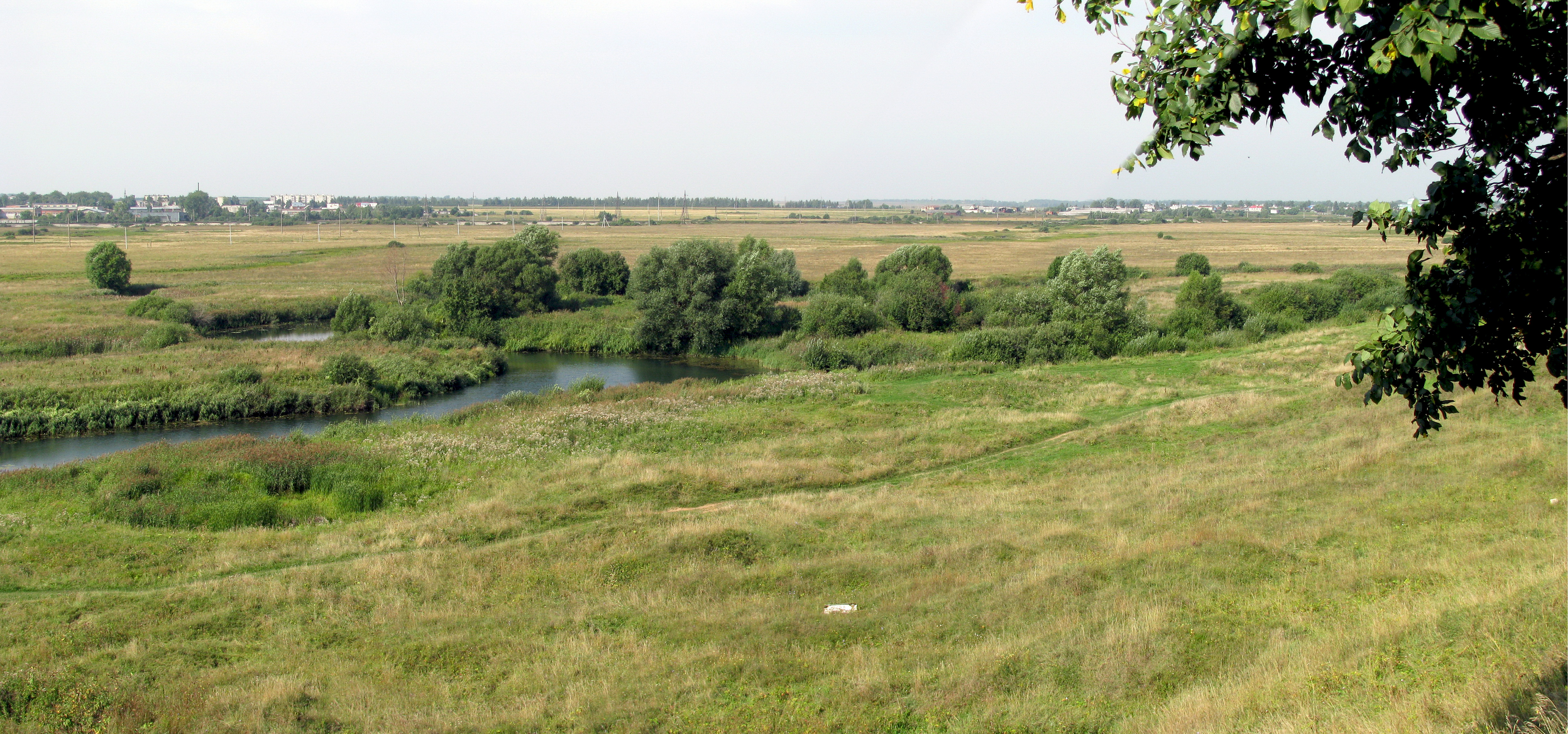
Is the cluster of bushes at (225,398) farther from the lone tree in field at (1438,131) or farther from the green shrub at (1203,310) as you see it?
the lone tree in field at (1438,131)

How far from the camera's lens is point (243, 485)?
20.7 meters

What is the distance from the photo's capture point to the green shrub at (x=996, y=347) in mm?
42125

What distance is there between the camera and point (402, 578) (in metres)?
13.4

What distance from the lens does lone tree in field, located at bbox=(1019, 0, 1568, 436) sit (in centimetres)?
457

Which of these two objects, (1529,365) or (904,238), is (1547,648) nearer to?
(1529,365)

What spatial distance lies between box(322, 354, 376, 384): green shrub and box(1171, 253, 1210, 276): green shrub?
176 ft

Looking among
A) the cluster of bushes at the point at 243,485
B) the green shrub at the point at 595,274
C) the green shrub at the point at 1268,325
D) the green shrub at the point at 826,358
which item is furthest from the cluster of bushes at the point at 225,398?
the green shrub at the point at 1268,325

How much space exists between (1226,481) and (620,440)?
622 inches

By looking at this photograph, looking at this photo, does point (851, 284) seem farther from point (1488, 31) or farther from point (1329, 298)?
point (1488, 31)

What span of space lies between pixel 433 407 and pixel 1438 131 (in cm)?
3588

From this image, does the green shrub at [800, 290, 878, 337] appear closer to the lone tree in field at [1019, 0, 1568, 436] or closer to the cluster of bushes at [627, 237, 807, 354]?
the cluster of bushes at [627, 237, 807, 354]

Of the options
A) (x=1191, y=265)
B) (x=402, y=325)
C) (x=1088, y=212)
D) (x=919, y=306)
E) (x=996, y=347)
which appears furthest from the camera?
(x=1088, y=212)

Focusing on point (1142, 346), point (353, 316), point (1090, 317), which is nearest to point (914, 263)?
point (1090, 317)

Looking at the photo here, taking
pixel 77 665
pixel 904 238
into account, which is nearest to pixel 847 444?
pixel 77 665
